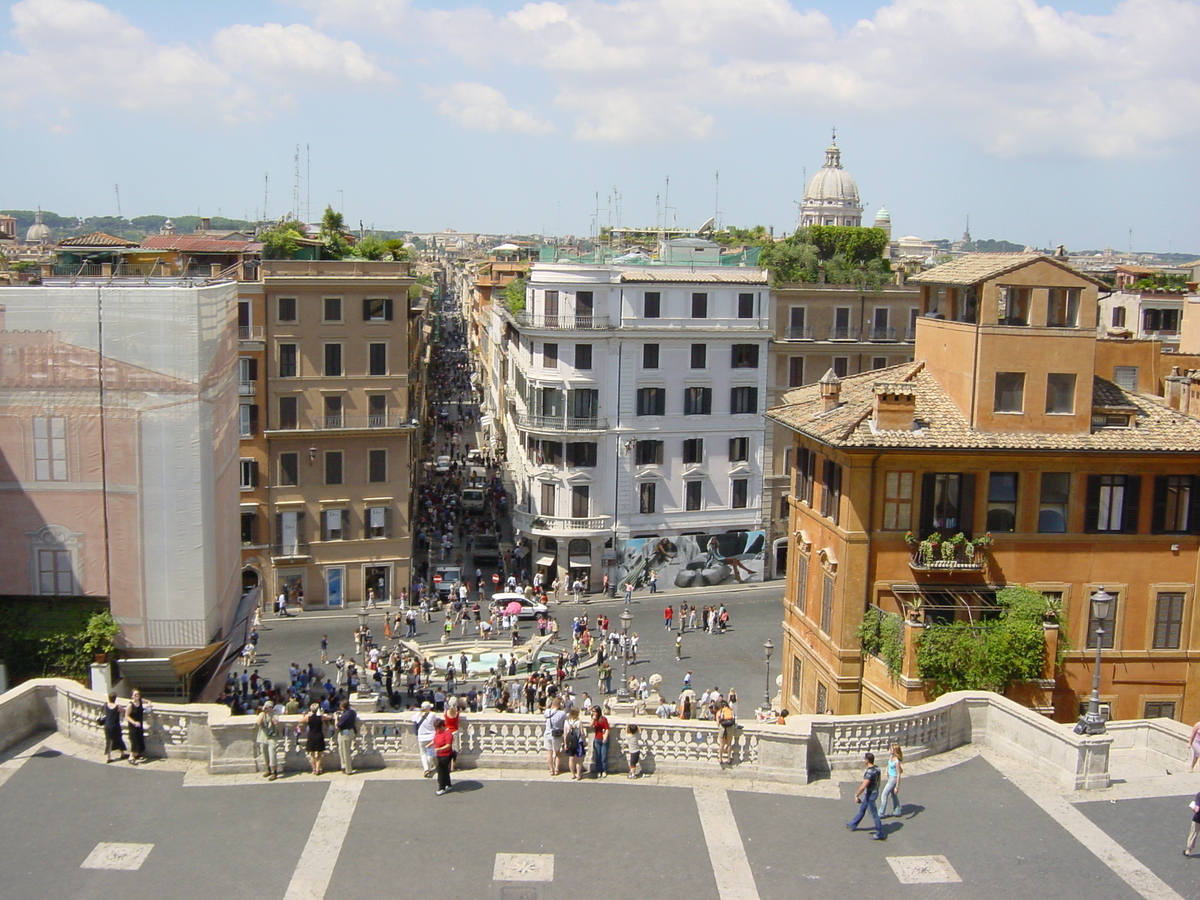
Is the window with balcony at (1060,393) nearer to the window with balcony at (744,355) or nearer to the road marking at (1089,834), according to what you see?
the road marking at (1089,834)

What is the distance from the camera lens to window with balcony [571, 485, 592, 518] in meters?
56.2

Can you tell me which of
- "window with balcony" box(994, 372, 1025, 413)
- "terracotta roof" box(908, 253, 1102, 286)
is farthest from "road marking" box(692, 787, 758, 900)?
"terracotta roof" box(908, 253, 1102, 286)

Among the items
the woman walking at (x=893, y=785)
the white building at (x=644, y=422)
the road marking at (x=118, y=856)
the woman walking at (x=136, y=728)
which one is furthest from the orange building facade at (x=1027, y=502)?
the white building at (x=644, y=422)

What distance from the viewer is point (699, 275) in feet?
188

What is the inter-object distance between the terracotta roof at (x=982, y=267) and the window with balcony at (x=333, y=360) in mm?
28562

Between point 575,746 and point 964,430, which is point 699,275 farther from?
point 575,746

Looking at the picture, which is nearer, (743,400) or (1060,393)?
(1060,393)

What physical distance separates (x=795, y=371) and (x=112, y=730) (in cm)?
4397

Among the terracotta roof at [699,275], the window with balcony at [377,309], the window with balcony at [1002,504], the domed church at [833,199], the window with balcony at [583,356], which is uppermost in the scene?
the domed church at [833,199]

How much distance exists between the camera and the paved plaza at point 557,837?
1725 cm

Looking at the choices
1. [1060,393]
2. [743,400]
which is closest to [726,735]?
[1060,393]

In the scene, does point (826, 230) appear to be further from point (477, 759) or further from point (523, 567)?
point (477, 759)

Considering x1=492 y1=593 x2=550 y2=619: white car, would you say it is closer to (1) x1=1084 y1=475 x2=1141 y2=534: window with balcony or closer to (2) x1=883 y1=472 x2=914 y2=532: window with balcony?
(2) x1=883 y1=472 x2=914 y2=532: window with balcony

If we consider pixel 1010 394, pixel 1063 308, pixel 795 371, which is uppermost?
pixel 1063 308
